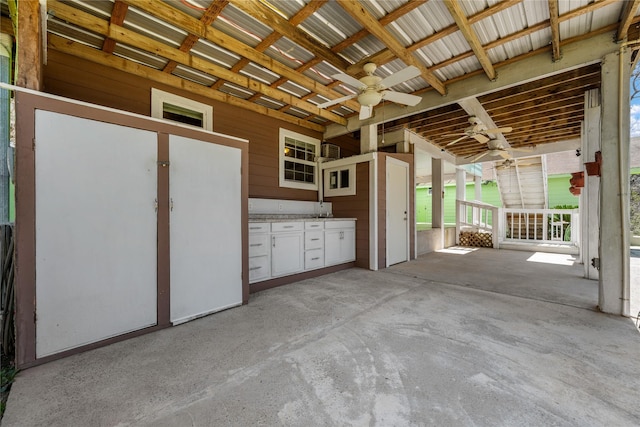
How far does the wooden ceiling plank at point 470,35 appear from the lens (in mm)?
2359

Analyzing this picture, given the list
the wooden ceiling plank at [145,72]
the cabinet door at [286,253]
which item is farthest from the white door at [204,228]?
the wooden ceiling plank at [145,72]

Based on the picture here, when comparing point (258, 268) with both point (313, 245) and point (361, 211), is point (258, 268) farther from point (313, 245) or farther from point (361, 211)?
point (361, 211)

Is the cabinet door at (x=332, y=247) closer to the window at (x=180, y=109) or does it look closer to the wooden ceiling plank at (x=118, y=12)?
the window at (x=180, y=109)

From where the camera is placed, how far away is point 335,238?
15.3 ft

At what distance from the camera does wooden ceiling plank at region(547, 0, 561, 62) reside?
237 cm

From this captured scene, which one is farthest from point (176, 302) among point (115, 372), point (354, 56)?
point (354, 56)

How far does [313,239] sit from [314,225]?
A: 233 millimetres

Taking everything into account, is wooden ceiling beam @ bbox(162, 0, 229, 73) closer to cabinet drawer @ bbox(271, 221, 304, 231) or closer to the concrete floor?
cabinet drawer @ bbox(271, 221, 304, 231)

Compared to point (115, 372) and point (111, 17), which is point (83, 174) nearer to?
point (115, 372)

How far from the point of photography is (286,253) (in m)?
3.89

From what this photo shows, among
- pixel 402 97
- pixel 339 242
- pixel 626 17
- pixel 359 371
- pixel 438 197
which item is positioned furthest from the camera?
pixel 438 197

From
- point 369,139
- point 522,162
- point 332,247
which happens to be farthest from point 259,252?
point 522,162

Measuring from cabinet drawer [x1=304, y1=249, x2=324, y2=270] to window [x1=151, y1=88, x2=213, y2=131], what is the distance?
2521mm

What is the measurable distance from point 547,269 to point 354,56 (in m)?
4.99
